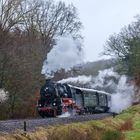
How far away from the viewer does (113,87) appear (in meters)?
62.8

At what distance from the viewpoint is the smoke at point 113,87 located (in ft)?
191

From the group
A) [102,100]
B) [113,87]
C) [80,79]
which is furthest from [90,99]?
[113,87]

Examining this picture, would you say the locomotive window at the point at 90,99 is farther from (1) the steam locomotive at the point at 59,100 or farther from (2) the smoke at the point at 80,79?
(2) the smoke at the point at 80,79

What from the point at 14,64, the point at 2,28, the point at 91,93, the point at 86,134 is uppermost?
the point at 2,28

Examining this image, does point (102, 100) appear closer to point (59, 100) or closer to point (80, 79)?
point (80, 79)

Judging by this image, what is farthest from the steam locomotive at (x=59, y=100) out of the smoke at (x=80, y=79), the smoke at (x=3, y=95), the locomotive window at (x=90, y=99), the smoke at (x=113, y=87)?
the smoke at (x=113, y=87)

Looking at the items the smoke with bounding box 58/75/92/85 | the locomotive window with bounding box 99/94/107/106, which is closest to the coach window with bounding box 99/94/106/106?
the locomotive window with bounding box 99/94/107/106

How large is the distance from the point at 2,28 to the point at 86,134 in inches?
1414

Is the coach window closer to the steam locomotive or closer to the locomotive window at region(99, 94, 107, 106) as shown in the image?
the locomotive window at region(99, 94, 107, 106)

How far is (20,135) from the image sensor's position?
18.6 meters

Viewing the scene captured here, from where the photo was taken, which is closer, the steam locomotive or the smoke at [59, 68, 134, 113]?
the steam locomotive

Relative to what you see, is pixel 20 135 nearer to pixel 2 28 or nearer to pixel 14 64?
pixel 14 64

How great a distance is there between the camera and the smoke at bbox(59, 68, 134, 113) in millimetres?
58312

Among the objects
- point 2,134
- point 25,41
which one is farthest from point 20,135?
point 25,41
